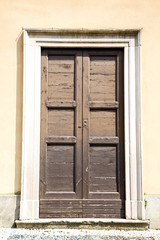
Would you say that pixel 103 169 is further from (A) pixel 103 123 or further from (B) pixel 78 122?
(B) pixel 78 122

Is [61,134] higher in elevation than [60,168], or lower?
higher

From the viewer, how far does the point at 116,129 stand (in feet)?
14.8

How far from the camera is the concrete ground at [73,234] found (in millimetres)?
3873

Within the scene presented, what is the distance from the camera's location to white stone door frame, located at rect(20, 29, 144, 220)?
4.31m

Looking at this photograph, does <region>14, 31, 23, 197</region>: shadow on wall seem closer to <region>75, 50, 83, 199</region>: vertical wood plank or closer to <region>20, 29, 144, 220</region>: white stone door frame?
<region>20, 29, 144, 220</region>: white stone door frame

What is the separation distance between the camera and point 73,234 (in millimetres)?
4008

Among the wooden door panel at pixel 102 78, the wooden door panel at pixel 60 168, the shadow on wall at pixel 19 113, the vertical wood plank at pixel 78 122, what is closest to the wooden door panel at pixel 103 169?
the vertical wood plank at pixel 78 122

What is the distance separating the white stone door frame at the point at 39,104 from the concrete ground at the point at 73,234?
24cm

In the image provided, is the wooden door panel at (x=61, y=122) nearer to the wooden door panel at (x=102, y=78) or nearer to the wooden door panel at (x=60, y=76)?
the wooden door panel at (x=60, y=76)

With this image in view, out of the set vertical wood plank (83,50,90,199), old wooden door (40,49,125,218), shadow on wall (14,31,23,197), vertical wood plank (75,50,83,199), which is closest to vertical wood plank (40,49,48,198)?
old wooden door (40,49,125,218)

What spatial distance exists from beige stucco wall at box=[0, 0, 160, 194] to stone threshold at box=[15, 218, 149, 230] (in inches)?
32.0

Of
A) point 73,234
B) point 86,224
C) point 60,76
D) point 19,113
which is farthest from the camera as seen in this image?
point 60,76

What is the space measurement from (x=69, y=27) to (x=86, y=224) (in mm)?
2867

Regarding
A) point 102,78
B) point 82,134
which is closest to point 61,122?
point 82,134
